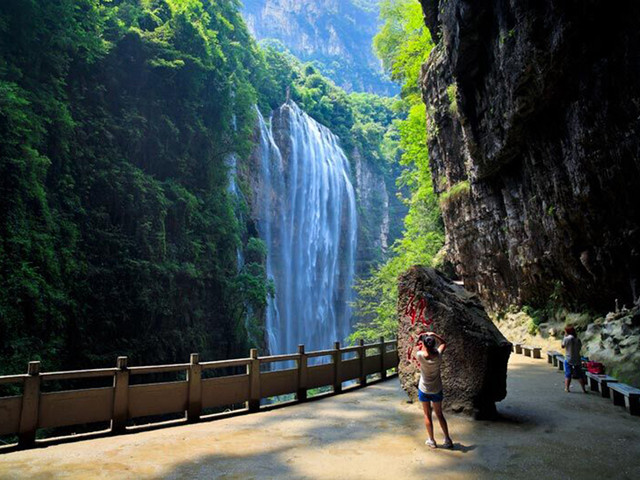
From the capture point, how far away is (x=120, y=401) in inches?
257

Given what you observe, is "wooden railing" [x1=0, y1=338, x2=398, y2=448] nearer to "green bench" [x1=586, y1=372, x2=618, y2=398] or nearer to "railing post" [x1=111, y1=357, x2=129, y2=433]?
"railing post" [x1=111, y1=357, x2=129, y2=433]

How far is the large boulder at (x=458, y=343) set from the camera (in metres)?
7.03

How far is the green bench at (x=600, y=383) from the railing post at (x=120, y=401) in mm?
8830

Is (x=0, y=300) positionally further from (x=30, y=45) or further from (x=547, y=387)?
(x=547, y=387)

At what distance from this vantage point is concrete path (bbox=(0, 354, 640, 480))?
15.5 feet

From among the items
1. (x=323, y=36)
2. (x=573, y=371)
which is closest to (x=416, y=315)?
(x=573, y=371)

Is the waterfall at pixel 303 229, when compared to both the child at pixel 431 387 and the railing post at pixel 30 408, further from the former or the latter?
the child at pixel 431 387

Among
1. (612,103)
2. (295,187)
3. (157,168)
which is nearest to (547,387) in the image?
(612,103)

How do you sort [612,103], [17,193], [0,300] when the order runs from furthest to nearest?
[17,193] → [0,300] → [612,103]

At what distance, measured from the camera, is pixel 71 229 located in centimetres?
1583

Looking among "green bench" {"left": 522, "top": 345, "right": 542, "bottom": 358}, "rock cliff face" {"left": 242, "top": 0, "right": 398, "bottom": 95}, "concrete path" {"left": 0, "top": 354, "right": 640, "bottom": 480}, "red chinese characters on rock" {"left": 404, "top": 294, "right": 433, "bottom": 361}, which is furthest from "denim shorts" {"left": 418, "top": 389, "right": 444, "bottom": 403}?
"rock cliff face" {"left": 242, "top": 0, "right": 398, "bottom": 95}

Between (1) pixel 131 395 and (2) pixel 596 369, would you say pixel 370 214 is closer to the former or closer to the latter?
(2) pixel 596 369

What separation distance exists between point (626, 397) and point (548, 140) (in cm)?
922

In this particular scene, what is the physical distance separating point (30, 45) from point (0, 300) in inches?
366
